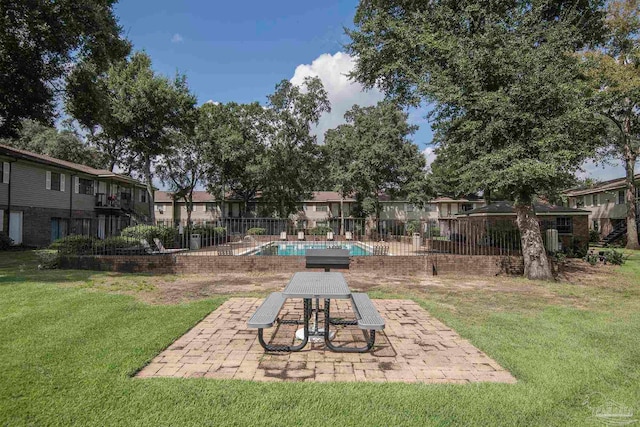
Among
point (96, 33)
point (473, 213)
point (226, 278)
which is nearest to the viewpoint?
point (226, 278)

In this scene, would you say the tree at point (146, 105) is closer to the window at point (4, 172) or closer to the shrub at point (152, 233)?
the window at point (4, 172)

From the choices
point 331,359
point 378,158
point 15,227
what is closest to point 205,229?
point 15,227

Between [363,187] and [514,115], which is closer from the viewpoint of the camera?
[514,115]

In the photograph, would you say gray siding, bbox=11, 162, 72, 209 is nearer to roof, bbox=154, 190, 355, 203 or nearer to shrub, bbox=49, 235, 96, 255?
shrub, bbox=49, 235, 96, 255

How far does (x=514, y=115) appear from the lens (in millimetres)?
9164

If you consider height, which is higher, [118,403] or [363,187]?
[363,187]

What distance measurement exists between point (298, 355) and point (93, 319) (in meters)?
3.66

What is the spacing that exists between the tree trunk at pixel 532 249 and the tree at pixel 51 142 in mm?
39976

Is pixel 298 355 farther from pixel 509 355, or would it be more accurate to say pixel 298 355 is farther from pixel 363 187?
pixel 363 187

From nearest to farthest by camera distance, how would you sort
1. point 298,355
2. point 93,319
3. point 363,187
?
point 298,355, point 93,319, point 363,187

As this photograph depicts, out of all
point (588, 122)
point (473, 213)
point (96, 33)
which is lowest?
point (473, 213)

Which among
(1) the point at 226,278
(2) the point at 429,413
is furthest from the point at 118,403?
(1) the point at 226,278

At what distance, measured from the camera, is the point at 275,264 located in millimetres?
11398

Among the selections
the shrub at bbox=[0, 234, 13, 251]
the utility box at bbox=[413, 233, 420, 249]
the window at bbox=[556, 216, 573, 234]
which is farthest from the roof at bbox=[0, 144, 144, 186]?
the window at bbox=[556, 216, 573, 234]
